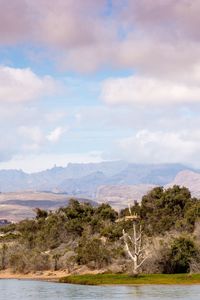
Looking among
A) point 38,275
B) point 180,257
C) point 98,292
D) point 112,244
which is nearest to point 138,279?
point 180,257

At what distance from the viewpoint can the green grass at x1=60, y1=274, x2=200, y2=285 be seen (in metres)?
81.0

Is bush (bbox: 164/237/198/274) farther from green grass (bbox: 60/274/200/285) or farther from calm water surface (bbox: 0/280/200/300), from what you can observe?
calm water surface (bbox: 0/280/200/300)

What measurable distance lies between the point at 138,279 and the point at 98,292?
12465 mm

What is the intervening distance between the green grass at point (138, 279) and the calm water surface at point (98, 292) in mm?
3775

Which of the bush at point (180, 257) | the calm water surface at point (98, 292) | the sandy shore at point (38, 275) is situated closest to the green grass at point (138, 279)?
the calm water surface at point (98, 292)

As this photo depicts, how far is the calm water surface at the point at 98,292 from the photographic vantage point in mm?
65125

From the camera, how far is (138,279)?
271ft

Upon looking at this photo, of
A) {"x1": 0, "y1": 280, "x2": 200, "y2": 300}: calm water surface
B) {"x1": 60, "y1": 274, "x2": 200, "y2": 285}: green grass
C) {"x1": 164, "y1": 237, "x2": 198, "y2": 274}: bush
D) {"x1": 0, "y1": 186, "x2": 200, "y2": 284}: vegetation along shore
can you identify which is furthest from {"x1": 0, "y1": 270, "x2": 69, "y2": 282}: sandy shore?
{"x1": 164, "y1": 237, "x2": 198, "y2": 274}: bush

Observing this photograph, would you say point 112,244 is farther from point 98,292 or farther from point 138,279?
point 98,292

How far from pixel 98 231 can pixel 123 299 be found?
194ft

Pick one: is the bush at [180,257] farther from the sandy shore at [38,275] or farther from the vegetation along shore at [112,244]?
the sandy shore at [38,275]

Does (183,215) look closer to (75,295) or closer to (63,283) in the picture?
(63,283)

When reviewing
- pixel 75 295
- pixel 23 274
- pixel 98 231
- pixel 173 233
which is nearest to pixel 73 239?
pixel 98 231

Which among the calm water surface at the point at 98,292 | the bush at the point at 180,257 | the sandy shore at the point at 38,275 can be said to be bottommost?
the sandy shore at the point at 38,275
